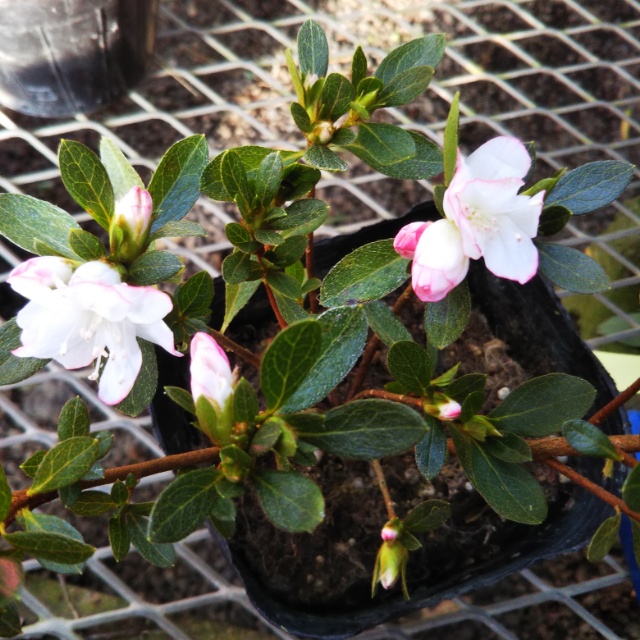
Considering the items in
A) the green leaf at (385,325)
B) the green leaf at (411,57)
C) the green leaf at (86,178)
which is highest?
the green leaf at (411,57)

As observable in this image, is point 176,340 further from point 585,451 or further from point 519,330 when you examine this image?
point 519,330

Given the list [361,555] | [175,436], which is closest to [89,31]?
[175,436]

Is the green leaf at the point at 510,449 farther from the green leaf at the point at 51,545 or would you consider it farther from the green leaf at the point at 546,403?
the green leaf at the point at 51,545

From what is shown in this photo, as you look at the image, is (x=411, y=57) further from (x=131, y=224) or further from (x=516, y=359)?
(x=516, y=359)

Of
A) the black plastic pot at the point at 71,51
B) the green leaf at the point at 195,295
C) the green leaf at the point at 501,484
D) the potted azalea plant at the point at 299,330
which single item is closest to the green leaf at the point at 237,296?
the potted azalea plant at the point at 299,330

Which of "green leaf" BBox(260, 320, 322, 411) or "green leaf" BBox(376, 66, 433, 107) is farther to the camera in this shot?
"green leaf" BBox(376, 66, 433, 107)

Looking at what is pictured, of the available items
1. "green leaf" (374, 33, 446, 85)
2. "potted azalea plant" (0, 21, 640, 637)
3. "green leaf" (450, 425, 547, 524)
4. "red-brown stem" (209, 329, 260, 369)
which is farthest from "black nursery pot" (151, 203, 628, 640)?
"green leaf" (374, 33, 446, 85)

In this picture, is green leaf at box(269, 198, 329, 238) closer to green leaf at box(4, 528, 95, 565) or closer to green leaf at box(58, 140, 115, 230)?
green leaf at box(58, 140, 115, 230)
